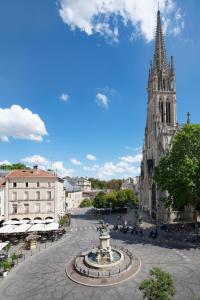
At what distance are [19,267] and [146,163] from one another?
46198 millimetres

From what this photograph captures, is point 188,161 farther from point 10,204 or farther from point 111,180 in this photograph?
point 111,180

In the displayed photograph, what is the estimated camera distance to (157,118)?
191 ft

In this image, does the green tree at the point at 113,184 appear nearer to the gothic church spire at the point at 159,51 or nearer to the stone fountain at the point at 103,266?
the gothic church spire at the point at 159,51

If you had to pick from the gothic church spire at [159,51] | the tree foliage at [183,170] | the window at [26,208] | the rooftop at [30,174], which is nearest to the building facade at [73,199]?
the rooftop at [30,174]

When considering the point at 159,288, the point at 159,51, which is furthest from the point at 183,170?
the point at 159,51

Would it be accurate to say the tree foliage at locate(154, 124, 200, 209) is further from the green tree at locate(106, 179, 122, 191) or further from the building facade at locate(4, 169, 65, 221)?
the green tree at locate(106, 179, 122, 191)

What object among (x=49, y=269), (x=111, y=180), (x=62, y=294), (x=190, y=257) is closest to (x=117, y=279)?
(x=62, y=294)

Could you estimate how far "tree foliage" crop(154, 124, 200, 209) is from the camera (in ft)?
104

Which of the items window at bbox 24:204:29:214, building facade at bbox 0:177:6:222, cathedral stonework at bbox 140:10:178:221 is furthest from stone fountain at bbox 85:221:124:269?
cathedral stonework at bbox 140:10:178:221

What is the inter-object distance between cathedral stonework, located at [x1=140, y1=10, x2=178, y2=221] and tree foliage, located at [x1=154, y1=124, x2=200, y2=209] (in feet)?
58.7

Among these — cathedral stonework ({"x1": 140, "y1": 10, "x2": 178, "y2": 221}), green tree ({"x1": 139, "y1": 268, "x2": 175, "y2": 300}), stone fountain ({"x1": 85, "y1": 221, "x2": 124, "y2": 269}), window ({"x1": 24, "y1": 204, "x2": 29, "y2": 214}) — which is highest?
cathedral stonework ({"x1": 140, "y1": 10, "x2": 178, "y2": 221})

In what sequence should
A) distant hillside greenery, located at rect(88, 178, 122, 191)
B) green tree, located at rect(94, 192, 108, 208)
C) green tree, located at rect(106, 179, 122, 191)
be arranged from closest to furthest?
green tree, located at rect(94, 192, 108, 208) < distant hillside greenery, located at rect(88, 178, 122, 191) < green tree, located at rect(106, 179, 122, 191)

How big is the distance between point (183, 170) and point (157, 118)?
1119 inches

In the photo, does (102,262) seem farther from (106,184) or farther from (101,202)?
(106,184)
